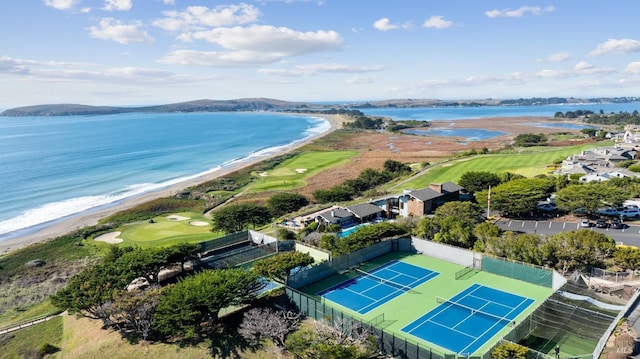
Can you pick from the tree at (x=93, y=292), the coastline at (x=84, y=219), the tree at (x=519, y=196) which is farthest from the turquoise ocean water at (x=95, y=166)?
the tree at (x=519, y=196)

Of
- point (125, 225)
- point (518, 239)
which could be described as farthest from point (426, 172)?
point (125, 225)

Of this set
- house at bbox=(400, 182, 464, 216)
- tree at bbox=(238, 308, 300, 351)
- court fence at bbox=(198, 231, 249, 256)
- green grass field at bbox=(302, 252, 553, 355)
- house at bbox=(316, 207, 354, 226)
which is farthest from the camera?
house at bbox=(400, 182, 464, 216)

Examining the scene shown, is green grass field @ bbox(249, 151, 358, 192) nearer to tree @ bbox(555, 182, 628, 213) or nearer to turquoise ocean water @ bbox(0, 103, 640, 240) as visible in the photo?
turquoise ocean water @ bbox(0, 103, 640, 240)

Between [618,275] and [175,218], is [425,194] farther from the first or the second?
[175,218]

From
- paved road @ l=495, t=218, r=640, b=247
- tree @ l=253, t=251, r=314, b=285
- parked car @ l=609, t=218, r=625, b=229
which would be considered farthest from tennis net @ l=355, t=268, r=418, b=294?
parked car @ l=609, t=218, r=625, b=229

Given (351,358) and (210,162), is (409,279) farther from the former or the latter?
(210,162)

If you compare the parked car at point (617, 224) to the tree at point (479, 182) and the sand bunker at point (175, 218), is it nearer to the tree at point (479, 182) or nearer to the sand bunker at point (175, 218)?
the tree at point (479, 182)

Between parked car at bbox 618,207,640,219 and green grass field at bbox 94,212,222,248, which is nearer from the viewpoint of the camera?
parked car at bbox 618,207,640,219
